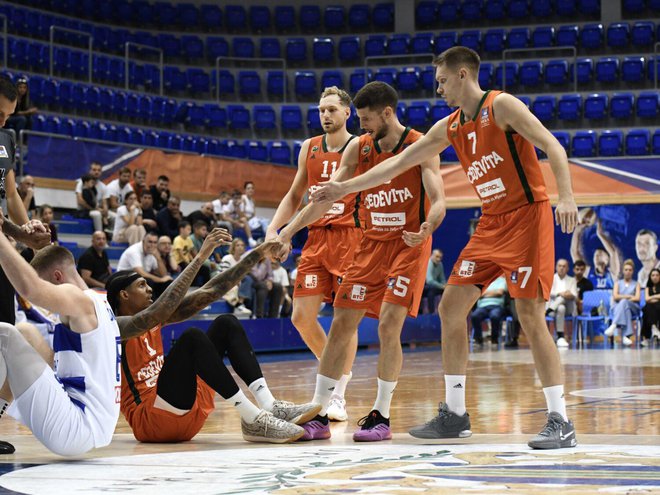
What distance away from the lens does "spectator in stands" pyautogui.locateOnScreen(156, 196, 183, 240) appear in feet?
51.9

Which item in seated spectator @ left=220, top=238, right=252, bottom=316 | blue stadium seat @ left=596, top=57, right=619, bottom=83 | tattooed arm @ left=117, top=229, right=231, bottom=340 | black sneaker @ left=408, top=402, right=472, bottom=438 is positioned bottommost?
black sneaker @ left=408, top=402, right=472, bottom=438

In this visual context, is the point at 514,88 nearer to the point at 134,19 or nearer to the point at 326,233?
the point at 134,19

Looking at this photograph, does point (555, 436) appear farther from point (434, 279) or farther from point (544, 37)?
point (544, 37)

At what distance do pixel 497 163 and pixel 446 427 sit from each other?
1489 millimetres

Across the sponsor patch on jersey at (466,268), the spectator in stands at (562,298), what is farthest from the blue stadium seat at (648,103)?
the sponsor patch on jersey at (466,268)

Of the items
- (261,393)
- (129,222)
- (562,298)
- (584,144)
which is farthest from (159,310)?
(584,144)

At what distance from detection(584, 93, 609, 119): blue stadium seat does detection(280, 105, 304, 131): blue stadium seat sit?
21.2 ft

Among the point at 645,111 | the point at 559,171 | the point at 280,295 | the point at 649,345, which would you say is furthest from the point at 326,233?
the point at 645,111

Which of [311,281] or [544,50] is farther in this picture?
[544,50]

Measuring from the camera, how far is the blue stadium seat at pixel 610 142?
21594 mm

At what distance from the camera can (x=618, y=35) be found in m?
23.9

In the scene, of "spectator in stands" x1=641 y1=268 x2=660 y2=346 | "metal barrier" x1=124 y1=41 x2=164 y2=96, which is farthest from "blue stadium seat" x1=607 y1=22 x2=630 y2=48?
"metal barrier" x1=124 y1=41 x2=164 y2=96

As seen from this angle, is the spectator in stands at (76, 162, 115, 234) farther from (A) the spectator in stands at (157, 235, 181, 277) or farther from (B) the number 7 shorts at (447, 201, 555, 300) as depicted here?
(B) the number 7 shorts at (447, 201, 555, 300)

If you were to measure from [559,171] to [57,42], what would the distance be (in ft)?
62.6
